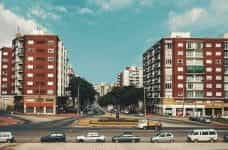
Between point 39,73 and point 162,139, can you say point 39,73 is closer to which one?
point 39,73

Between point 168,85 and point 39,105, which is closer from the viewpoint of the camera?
point 39,105

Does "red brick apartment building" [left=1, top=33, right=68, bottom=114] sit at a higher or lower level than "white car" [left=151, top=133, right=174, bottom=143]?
higher

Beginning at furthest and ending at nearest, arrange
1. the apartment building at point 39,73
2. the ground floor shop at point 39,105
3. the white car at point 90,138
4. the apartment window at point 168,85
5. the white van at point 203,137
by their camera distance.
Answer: the apartment window at point 168,85, the ground floor shop at point 39,105, the apartment building at point 39,73, the white van at point 203,137, the white car at point 90,138

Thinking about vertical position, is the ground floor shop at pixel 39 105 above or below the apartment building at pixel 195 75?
below

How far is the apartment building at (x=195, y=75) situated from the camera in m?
157

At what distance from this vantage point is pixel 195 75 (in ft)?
520

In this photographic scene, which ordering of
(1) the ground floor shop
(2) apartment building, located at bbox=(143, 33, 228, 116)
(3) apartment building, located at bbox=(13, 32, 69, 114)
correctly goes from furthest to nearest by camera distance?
1. (1) the ground floor shop
2. (2) apartment building, located at bbox=(143, 33, 228, 116)
3. (3) apartment building, located at bbox=(13, 32, 69, 114)

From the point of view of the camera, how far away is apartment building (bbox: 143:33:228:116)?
516ft

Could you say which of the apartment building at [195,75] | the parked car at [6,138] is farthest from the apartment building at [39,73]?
the parked car at [6,138]

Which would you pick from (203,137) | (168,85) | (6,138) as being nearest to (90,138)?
(6,138)

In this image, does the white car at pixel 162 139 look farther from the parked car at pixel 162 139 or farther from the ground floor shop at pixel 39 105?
the ground floor shop at pixel 39 105

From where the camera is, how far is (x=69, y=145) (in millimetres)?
52250

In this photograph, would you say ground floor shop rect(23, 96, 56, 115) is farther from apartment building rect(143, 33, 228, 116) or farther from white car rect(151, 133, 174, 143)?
white car rect(151, 133, 174, 143)

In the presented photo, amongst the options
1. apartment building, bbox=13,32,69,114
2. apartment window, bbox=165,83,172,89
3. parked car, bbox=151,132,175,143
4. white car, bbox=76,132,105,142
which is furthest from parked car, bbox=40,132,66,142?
apartment window, bbox=165,83,172,89
